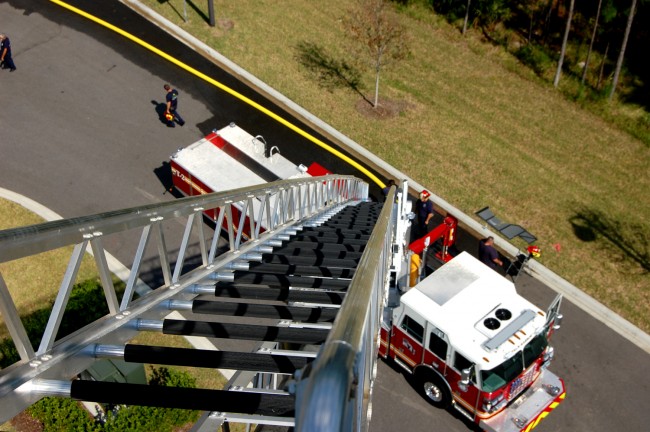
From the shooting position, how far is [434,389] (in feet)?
42.8

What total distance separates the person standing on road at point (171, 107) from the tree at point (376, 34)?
5.71 metres

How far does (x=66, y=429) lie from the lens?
37.0 feet

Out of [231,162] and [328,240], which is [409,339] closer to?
[328,240]

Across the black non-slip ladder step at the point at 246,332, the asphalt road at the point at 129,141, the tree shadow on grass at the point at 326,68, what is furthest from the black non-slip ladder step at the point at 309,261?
the tree shadow on grass at the point at 326,68

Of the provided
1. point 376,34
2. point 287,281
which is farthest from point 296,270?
point 376,34

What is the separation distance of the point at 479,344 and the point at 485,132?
10.4m

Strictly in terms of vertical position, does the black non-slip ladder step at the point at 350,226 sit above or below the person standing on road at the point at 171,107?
below

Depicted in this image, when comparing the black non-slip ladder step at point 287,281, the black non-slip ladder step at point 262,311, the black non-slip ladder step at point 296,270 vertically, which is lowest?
the black non-slip ladder step at point 296,270

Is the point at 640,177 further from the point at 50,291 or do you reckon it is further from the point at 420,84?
the point at 50,291

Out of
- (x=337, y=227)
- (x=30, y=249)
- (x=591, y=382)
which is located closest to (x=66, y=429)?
(x=337, y=227)

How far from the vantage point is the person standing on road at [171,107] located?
18.7m

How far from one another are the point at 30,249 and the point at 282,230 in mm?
7003

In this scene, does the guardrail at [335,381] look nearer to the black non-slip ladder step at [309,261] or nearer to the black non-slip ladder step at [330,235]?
the black non-slip ladder step at [309,261]

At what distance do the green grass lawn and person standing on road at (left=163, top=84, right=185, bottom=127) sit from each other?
3332 mm
